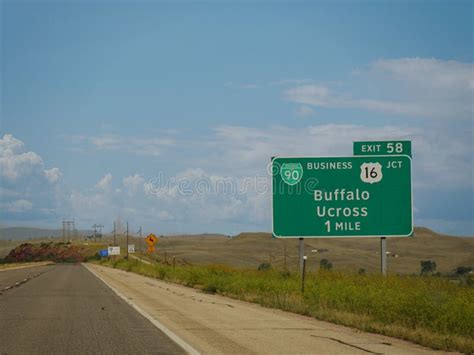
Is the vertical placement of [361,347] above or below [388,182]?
below

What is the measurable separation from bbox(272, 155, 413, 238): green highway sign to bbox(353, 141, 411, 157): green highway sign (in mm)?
285

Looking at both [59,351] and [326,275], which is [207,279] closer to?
[326,275]

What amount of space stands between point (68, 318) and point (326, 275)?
13455 mm

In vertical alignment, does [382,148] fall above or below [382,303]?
above

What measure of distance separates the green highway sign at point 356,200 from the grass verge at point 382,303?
7.31 ft

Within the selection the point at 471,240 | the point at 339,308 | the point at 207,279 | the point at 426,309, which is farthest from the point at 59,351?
the point at 471,240

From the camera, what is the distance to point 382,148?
31406 millimetres

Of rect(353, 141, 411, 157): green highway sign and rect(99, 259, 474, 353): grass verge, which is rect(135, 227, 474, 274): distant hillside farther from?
rect(99, 259, 474, 353): grass verge

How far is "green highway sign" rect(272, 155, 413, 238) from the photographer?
3112cm

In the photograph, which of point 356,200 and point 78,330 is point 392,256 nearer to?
point 356,200

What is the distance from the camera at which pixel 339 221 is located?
31.2m

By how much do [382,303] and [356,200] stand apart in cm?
1218

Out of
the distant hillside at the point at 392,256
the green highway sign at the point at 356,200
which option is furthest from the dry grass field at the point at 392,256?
the green highway sign at the point at 356,200

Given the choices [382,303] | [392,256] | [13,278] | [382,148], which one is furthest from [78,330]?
[392,256]
